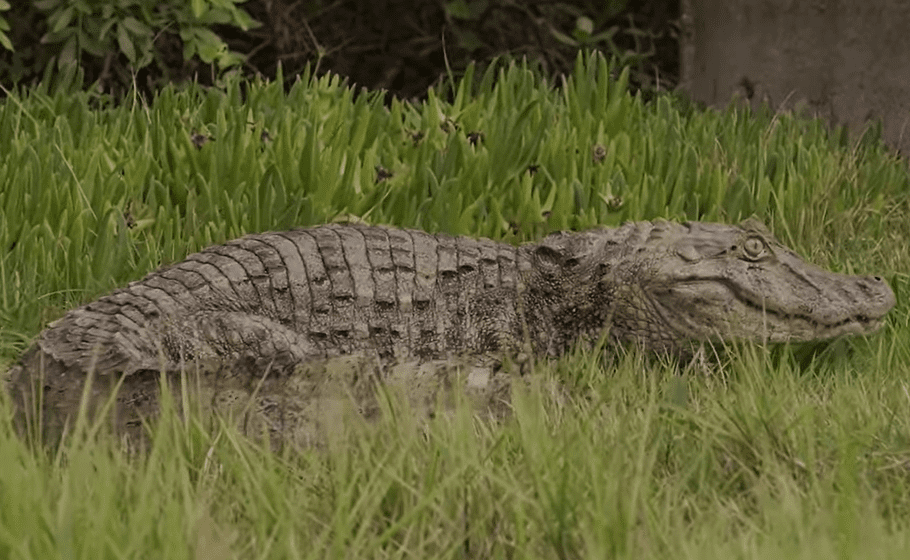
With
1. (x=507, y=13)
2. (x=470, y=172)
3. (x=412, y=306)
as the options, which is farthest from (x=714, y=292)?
(x=507, y=13)

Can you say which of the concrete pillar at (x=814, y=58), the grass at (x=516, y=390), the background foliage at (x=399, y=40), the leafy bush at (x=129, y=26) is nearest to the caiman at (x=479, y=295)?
the grass at (x=516, y=390)

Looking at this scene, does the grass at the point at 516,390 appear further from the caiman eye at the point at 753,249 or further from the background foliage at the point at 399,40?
the background foliage at the point at 399,40

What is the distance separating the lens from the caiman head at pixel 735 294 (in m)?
3.47

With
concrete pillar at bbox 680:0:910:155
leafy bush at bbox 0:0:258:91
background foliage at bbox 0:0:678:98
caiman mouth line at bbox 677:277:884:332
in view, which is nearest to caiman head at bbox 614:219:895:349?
caiman mouth line at bbox 677:277:884:332

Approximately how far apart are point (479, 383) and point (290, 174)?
62.9 inches

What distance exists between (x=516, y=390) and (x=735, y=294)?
4.14 ft

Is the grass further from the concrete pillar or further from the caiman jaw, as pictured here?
the concrete pillar

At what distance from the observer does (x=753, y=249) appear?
356cm

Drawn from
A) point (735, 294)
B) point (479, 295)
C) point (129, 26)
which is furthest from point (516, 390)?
point (129, 26)

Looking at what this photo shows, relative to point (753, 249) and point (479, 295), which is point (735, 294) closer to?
point (753, 249)

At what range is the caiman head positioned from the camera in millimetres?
3467

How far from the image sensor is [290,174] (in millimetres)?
4309

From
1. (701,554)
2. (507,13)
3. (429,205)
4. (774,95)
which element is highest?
(507,13)

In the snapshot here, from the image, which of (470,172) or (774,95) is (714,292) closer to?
(470,172)
